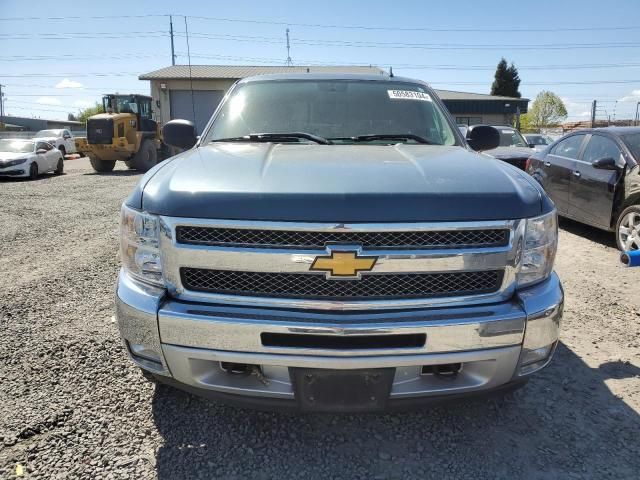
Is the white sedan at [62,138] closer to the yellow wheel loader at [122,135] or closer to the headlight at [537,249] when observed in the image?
the yellow wheel loader at [122,135]

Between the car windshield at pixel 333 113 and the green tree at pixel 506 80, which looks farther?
the green tree at pixel 506 80

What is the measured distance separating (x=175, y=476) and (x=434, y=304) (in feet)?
4.48

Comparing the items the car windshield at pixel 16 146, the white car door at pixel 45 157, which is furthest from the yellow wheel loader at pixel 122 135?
the car windshield at pixel 16 146

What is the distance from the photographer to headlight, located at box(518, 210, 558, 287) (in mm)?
2152

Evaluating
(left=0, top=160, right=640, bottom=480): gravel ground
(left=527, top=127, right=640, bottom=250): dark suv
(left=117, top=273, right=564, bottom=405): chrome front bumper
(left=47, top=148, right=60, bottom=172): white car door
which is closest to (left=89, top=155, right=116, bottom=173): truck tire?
(left=47, top=148, right=60, bottom=172): white car door

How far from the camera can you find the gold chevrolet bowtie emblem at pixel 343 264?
1.99 meters

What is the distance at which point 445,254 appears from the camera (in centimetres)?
204

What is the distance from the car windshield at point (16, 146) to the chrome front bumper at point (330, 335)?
1782 centimetres

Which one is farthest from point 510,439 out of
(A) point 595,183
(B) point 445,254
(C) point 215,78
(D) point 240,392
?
(C) point 215,78

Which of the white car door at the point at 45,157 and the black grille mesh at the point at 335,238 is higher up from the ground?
the black grille mesh at the point at 335,238

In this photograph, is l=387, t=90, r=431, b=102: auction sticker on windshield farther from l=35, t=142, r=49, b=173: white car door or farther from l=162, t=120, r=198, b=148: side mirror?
l=35, t=142, r=49, b=173: white car door

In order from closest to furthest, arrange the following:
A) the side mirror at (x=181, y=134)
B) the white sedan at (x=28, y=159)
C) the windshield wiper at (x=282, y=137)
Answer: the windshield wiper at (x=282, y=137), the side mirror at (x=181, y=134), the white sedan at (x=28, y=159)

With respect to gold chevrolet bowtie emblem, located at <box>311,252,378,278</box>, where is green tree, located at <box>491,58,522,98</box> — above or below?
above

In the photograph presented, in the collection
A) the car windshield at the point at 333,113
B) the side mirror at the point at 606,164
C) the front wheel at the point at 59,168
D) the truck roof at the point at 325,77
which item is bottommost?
the front wheel at the point at 59,168
